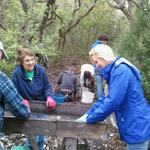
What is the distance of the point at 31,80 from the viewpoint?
17.0ft

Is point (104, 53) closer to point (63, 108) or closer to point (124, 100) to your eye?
point (124, 100)

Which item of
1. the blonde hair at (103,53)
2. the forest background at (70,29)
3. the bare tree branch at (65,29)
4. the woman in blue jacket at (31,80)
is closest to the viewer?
the blonde hair at (103,53)

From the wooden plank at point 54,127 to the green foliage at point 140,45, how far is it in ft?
9.50

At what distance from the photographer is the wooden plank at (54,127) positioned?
409cm

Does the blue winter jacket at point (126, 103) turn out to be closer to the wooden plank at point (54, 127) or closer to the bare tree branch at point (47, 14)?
the wooden plank at point (54, 127)

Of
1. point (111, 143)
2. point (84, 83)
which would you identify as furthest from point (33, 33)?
point (111, 143)

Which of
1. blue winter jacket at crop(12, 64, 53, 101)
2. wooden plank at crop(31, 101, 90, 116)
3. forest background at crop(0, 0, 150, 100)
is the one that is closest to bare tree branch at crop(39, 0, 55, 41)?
forest background at crop(0, 0, 150, 100)

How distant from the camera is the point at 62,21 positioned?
14.6 metres

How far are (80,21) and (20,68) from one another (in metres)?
11.2

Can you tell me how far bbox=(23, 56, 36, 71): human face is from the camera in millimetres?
4960

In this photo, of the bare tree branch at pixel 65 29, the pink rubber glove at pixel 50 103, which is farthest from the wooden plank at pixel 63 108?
the bare tree branch at pixel 65 29

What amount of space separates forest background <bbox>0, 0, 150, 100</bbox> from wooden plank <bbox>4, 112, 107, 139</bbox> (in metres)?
2.90

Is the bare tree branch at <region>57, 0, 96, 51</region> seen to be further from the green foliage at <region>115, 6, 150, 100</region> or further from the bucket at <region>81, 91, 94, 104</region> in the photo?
the green foliage at <region>115, 6, 150, 100</region>

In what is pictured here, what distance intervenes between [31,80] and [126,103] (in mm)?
1750
